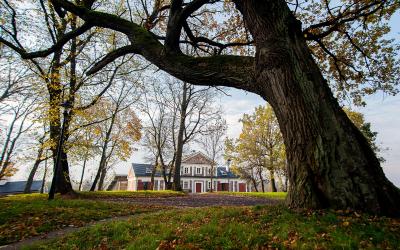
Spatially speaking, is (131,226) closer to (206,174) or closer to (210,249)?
(210,249)

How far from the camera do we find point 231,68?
581 centimetres

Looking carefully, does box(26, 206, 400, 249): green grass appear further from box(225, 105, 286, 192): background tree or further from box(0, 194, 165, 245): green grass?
box(225, 105, 286, 192): background tree

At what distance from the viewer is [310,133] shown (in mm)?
4871

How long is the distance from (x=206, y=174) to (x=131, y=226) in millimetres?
59533

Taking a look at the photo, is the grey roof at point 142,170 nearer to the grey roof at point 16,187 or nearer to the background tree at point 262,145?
the grey roof at point 16,187

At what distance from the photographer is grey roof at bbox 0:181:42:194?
57.4 meters

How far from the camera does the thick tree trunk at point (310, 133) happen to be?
4.59 m

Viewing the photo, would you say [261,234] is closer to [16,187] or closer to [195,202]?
[195,202]

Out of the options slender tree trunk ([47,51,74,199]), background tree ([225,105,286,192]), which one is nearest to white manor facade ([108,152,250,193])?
background tree ([225,105,286,192])

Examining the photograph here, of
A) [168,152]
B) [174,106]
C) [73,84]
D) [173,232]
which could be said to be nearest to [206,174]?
[168,152]

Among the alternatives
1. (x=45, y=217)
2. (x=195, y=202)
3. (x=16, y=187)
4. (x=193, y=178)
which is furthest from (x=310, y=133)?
(x=16, y=187)

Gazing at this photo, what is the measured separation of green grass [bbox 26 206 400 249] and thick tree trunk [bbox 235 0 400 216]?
42cm

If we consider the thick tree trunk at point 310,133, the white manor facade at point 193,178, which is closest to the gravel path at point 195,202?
the thick tree trunk at point 310,133

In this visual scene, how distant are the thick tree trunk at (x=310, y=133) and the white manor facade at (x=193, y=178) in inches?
2222
